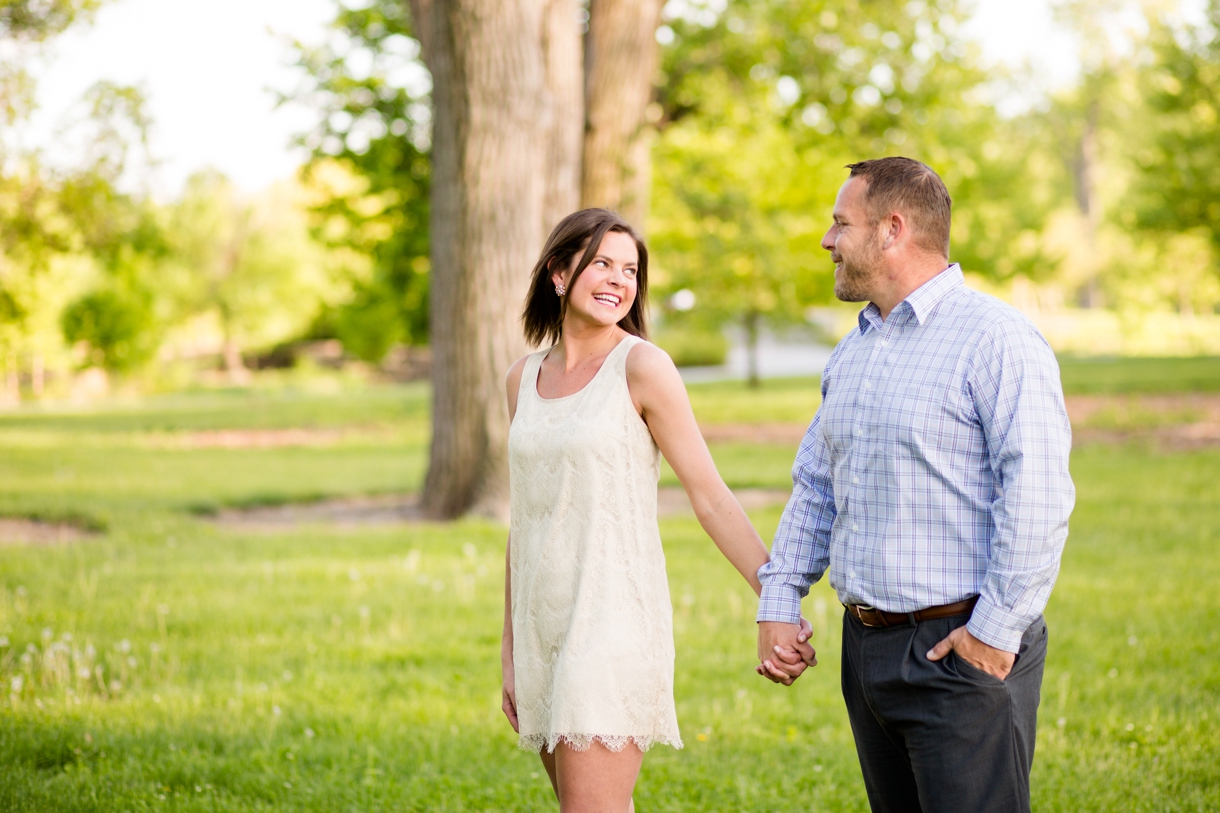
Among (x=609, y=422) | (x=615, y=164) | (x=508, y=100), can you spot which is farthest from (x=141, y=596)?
(x=615, y=164)

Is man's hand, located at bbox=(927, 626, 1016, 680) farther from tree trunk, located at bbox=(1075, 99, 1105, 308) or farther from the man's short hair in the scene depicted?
tree trunk, located at bbox=(1075, 99, 1105, 308)

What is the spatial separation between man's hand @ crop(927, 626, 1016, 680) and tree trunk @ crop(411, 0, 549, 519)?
7.53 meters

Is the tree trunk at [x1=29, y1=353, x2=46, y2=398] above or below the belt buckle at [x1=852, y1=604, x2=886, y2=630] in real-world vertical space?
below

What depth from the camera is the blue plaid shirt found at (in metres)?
2.42

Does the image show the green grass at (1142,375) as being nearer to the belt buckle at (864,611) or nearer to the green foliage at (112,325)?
the belt buckle at (864,611)

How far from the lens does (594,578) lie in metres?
2.80

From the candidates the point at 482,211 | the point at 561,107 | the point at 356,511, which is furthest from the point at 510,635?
the point at 356,511

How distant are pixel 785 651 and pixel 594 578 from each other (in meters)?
0.55

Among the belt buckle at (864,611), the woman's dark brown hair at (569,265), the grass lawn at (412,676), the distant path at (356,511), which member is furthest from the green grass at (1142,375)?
the belt buckle at (864,611)

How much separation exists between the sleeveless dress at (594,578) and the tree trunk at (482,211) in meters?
6.92

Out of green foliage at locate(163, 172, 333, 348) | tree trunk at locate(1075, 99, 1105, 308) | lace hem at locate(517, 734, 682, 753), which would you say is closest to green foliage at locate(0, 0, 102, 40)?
lace hem at locate(517, 734, 682, 753)

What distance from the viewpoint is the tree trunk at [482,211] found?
9.46 m

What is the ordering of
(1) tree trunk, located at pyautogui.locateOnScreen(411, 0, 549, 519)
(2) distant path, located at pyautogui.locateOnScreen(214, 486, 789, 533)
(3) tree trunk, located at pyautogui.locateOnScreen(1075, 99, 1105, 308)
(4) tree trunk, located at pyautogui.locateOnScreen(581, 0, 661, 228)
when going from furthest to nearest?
(3) tree trunk, located at pyautogui.locateOnScreen(1075, 99, 1105, 308), (4) tree trunk, located at pyautogui.locateOnScreen(581, 0, 661, 228), (2) distant path, located at pyautogui.locateOnScreen(214, 486, 789, 533), (1) tree trunk, located at pyautogui.locateOnScreen(411, 0, 549, 519)

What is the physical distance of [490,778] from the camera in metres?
4.59
